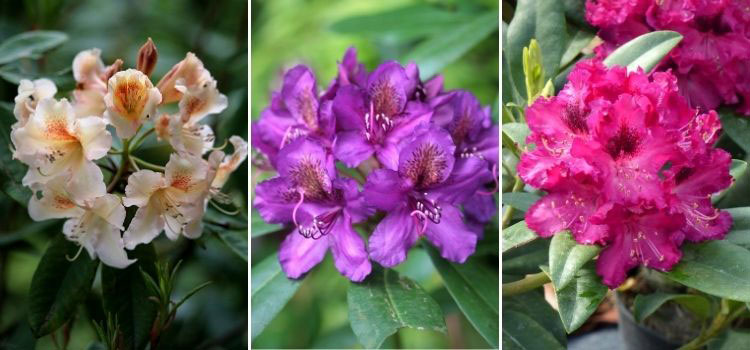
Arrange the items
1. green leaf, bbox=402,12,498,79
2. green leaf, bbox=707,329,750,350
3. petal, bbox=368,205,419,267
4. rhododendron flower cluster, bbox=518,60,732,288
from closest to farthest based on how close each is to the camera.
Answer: rhododendron flower cluster, bbox=518,60,732,288 → petal, bbox=368,205,419,267 → green leaf, bbox=707,329,750,350 → green leaf, bbox=402,12,498,79

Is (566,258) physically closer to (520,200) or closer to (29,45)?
(520,200)

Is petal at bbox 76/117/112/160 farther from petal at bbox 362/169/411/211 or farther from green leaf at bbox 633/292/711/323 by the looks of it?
green leaf at bbox 633/292/711/323

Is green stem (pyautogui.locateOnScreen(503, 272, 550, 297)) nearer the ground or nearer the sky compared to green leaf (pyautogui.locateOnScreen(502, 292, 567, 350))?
nearer the sky

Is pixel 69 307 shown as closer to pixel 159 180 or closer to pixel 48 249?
pixel 48 249

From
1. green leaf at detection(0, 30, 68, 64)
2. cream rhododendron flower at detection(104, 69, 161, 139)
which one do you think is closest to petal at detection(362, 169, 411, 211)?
cream rhododendron flower at detection(104, 69, 161, 139)

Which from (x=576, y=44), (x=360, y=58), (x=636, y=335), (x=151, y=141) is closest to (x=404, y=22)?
(x=360, y=58)

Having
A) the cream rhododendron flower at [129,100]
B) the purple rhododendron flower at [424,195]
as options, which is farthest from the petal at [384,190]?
the cream rhododendron flower at [129,100]
